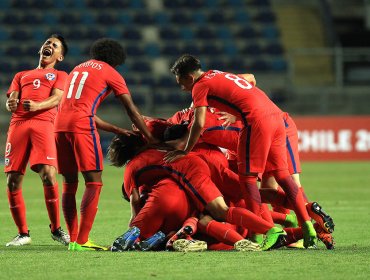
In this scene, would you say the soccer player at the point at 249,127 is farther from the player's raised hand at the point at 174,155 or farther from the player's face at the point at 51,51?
the player's face at the point at 51,51

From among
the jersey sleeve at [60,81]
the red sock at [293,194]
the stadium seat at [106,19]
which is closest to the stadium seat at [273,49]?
the stadium seat at [106,19]

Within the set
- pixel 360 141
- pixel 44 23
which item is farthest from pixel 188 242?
pixel 44 23

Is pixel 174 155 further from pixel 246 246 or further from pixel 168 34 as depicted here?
pixel 168 34

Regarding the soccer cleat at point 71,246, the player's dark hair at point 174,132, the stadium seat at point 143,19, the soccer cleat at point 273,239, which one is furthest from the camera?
the stadium seat at point 143,19

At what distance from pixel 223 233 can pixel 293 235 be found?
82cm

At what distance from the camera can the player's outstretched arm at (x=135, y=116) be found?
8586mm

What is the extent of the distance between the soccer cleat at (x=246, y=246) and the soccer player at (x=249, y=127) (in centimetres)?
40

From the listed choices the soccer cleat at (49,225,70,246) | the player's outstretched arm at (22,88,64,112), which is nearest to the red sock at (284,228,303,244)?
the soccer cleat at (49,225,70,246)

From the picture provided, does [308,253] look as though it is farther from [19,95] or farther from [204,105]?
[19,95]

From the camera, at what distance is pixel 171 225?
8672 millimetres

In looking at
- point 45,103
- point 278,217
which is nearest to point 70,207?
point 45,103

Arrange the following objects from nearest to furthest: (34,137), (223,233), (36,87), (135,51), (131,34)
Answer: (223,233)
(34,137)
(36,87)
(135,51)
(131,34)

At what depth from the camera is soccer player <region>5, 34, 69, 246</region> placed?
9.52 meters

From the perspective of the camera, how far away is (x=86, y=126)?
28.0 feet
